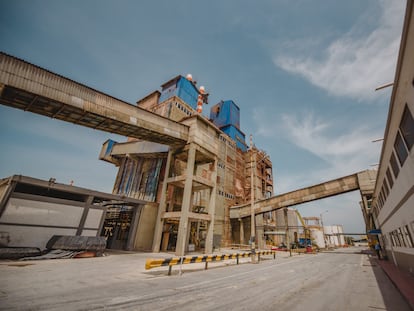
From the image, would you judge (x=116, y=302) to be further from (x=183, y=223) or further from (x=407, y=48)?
(x=183, y=223)

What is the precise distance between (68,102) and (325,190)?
32.8 metres

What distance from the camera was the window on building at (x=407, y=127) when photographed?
18.8 feet

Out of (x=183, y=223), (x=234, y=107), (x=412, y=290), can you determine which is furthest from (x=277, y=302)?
(x=234, y=107)

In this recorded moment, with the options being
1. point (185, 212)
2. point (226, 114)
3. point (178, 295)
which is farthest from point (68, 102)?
point (226, 114)

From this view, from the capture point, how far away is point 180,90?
33.7 m

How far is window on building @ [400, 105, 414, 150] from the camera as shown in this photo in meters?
5.74

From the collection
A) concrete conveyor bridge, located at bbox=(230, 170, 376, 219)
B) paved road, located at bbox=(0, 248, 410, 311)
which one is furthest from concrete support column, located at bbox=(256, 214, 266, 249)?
paved road, located at bbox=(0, 248, 410, 311)

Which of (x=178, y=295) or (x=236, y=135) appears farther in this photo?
(x=236, y=135)

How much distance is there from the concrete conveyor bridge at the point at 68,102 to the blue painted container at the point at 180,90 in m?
14.7

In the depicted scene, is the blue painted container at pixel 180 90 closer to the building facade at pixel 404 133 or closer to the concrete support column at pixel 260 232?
the concrete support column at pixel 260 232

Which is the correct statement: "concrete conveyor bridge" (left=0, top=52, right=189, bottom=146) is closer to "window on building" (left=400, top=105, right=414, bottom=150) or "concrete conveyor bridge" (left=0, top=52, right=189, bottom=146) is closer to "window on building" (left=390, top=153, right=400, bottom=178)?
"window on building" (left=390, top=153, right=400, bottom=178)

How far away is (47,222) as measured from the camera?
14.3 metres

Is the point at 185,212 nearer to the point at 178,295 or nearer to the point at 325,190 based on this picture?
the point at 178,295

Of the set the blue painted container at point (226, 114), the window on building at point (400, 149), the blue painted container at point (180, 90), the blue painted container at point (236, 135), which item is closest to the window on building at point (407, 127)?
the window on building at point (400, 149)
